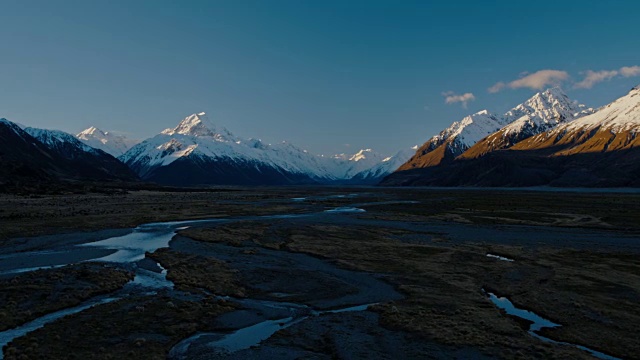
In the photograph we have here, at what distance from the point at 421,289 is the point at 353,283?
5.75 meters

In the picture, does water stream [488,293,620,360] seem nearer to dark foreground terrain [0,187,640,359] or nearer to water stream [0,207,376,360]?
dark foreground terrain [0,187,640,359]

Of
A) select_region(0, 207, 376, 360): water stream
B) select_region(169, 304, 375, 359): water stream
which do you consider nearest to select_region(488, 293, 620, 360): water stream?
select_region(169, 304, 375, 359): water stream

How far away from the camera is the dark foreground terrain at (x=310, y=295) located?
72.2 feet

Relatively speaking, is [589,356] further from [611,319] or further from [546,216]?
[546,216]

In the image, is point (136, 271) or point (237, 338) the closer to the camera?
point (237, 338)

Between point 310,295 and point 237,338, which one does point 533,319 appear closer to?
point 310,295

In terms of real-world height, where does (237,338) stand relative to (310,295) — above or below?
below

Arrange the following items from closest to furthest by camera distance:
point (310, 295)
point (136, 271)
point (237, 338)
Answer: point (237, 338) < point (310, 295) < point (136, 271)

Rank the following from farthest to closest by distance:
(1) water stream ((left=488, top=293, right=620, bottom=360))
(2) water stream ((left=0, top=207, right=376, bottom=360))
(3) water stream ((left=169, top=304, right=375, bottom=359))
Answer: (2) water stream ((left=0, top=207, right=376, bottom=360)), (1) water stream ((left=488, top=293, right=620, bottom=360)), (3) water stream ((left=169, top=304, right=375, bottom=359))

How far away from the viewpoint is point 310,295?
3195 cm

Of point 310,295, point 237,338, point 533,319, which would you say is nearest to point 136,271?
point 310,295

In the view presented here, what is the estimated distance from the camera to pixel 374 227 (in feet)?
245

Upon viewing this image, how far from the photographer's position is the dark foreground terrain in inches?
867

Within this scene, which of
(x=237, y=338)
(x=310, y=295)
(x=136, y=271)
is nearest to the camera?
(x=237, y=338)
